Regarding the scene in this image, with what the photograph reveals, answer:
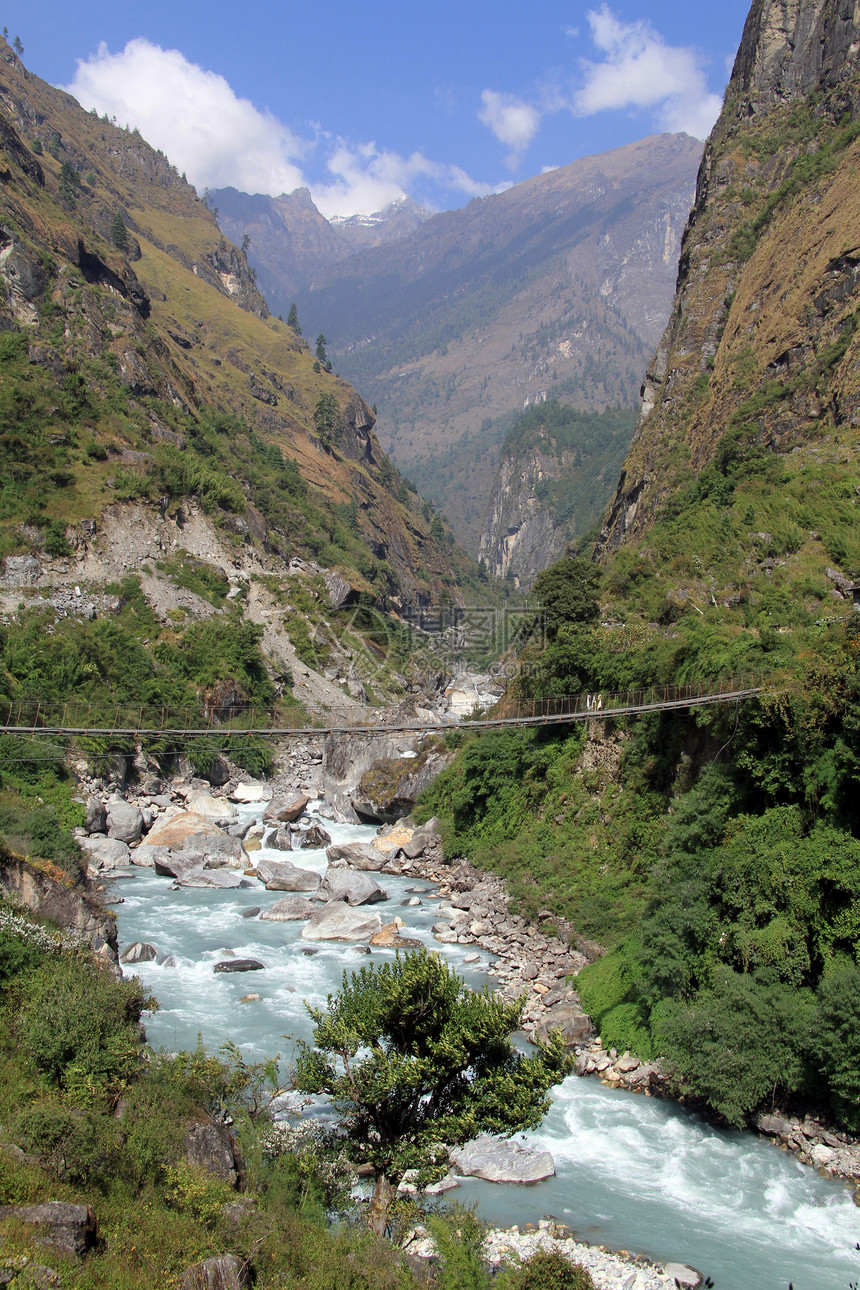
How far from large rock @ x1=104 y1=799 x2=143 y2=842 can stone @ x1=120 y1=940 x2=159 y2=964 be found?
33.5 ft

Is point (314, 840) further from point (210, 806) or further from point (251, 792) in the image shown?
point (251, 792)

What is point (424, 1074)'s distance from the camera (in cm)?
855

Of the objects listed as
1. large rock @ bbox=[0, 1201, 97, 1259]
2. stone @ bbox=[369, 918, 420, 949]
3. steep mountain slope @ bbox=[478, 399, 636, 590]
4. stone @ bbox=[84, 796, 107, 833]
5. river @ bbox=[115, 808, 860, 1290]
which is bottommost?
river @ bbox=[115, 808, 860, 1290]

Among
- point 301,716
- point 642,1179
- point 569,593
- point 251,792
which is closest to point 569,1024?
point 642,1179

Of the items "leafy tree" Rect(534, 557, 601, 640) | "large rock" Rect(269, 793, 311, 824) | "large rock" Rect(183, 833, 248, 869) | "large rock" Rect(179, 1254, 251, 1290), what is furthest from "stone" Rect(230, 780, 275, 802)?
"large rock" Rect(179, 1254, 251, 1290)

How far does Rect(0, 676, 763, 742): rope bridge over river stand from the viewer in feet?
50.2

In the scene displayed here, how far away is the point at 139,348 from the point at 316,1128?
51.1 meters

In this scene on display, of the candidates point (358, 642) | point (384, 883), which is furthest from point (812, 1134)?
point (358, 642)

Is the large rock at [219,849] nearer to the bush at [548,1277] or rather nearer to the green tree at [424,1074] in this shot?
the green tree at [424,1074]

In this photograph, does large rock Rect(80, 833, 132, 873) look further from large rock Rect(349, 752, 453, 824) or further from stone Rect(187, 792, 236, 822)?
large rock Rect(349, 752, 453, 824)

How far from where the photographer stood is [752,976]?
1165 cm

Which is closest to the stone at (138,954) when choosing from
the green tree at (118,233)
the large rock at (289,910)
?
the large rock at (289,910)

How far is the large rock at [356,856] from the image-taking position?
2612 centimetres

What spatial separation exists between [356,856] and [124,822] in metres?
7.97
